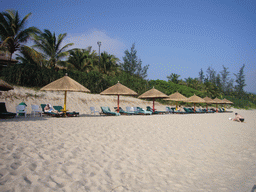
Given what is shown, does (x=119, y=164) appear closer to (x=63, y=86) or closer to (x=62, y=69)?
(x=63, y=86)

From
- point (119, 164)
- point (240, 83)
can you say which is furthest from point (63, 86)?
point (240, 83)

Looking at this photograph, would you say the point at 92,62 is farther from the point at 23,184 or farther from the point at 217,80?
the point at 217,80

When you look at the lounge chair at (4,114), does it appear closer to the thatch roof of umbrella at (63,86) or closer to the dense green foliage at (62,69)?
the thatch roof of umbrella at (63,86)

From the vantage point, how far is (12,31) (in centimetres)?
1588

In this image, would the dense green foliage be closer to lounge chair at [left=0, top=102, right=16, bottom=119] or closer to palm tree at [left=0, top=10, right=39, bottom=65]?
palm tree at [left=0, top=10, right=39, bottom=65]

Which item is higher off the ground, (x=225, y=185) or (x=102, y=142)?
(x=102, y=142)

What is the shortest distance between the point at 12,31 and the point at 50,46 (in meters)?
5.28

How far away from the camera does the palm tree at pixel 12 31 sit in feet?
51.3

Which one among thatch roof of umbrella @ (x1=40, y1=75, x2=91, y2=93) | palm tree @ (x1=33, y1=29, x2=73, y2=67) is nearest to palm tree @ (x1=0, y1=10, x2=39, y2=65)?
palm tree @ (x1=33, y1=29, x2=73, y2=67)

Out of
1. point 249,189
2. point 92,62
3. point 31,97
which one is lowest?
point 249,189

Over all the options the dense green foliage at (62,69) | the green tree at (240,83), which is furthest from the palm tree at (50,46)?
the green tree at (240,83)

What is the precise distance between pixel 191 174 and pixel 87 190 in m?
2.01

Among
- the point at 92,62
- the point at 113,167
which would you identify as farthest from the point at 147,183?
the point at 92,62

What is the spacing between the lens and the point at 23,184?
8.08ft
